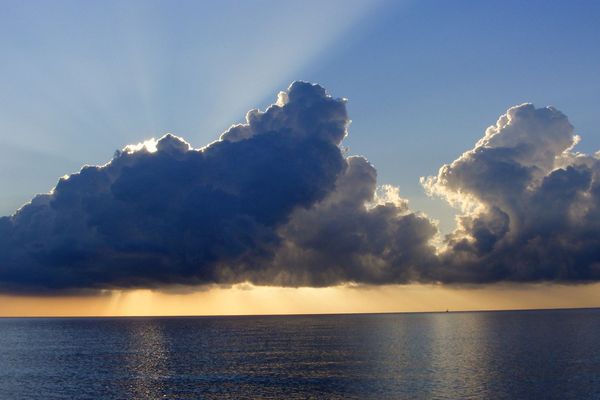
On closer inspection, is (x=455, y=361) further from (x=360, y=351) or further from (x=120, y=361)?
(x=120, y=361)

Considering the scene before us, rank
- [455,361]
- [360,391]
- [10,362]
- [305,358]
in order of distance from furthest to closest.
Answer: [10,362]
[305,358]
[455,361]
[360,391]

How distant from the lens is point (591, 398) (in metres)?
92.2

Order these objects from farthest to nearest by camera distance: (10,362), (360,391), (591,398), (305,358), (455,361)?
1. (10,362)
2. (305,358)
3. (455,361)
4. (360,391)
5. (591,398)

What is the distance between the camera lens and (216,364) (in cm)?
14400

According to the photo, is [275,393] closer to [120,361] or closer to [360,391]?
[360,391]

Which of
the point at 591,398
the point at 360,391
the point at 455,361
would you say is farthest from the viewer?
the point at 455,361

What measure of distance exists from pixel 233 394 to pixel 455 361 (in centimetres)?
6524

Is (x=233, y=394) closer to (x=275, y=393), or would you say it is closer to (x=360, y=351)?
(x=275, y=393)

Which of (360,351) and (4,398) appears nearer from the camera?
(4,398)

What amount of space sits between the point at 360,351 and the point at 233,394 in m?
76.8

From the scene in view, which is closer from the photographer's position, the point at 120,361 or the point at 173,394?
the point at 173,394

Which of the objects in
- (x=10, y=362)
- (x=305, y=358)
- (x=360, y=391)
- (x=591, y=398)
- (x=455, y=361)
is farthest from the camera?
(x=10, y=362)

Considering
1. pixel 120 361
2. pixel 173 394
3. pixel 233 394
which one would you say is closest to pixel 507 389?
pixel 233 394

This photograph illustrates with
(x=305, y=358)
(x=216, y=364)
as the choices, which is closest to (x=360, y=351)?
(x=305, y=358)
